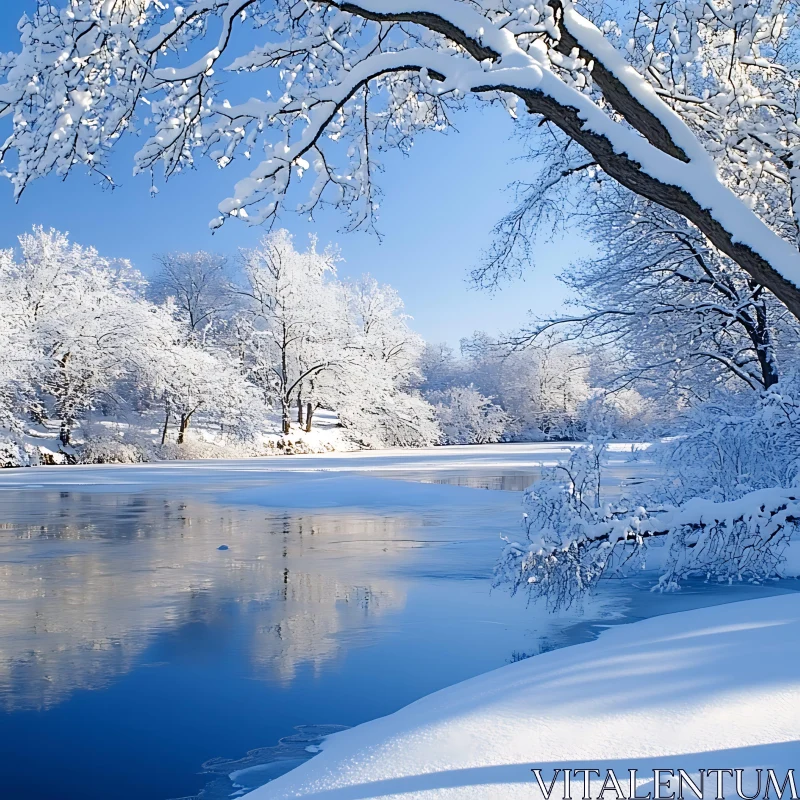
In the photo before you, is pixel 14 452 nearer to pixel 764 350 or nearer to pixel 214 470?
pixel 214 470

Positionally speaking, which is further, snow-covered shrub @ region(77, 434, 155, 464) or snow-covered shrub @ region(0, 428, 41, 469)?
snow-covered shrub @ region(77, 434, 155, 464)

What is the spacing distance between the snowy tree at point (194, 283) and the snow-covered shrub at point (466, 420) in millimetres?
17015

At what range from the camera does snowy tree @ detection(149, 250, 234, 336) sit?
4634cm

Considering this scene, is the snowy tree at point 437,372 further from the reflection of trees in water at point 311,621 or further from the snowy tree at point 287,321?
the reflection of trees in water at point 311,621

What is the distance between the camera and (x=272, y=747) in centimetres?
372

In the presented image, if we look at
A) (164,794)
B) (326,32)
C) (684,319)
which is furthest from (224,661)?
(684,319)

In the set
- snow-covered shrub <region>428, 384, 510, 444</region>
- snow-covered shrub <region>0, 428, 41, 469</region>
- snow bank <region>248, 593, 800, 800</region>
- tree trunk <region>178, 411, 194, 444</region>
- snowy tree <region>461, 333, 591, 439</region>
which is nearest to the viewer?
snow bank <region>248, 593, 800, 800</region>

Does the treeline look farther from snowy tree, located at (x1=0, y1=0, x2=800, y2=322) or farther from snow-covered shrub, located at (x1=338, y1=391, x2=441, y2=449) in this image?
snowy tree, located at (x1=0, y1=0, x2=800, y2=322)

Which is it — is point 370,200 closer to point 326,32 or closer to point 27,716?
point 326,32

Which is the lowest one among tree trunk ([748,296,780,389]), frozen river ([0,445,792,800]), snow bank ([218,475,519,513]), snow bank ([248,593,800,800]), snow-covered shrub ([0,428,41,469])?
frozen river ([0,445,792,800])

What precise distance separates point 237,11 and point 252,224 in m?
1.47

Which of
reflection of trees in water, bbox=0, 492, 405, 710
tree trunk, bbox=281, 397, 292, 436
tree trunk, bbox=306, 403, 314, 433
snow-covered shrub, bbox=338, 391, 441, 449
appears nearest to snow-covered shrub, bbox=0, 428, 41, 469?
tree trunk, bbox=281, 397, 292, 436

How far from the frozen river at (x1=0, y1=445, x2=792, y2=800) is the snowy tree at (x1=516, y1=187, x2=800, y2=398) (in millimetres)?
4283

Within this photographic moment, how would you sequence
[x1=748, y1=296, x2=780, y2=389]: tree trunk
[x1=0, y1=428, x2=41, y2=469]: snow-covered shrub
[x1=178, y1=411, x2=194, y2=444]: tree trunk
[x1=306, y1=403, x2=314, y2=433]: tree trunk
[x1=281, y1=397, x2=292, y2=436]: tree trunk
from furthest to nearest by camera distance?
1. [x1=306, y1=403, x2=314, y2=433]: tree trunk
2. [x1=281, y1=397, x2=292, y2=436]: tree trunk
3. [x1=178, y1=411, x2=194, y2=444]: tree trunk
4. [x1=0, y1=428, x2=41, y2=469]: snow-covered shrub
5. [x1=748, y1=296, x2=780, y2=389]: tree trunk
